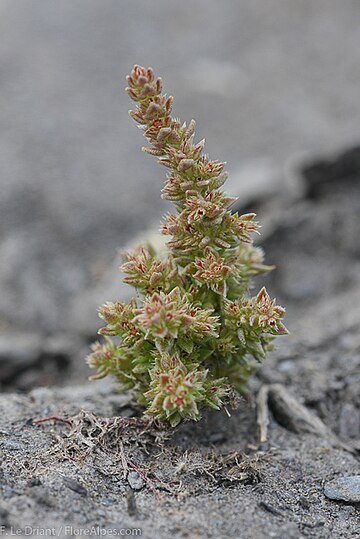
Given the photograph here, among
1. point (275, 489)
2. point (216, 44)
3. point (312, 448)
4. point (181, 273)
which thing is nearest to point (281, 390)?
point (312, 448)

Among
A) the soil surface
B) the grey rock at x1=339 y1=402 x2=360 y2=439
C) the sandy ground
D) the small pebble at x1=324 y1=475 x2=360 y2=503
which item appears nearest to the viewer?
the soil surface

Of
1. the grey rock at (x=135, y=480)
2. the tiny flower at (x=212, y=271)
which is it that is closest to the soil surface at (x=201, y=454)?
the grey rock at (x=135, y=480)

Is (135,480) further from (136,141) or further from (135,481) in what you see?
(136,141)

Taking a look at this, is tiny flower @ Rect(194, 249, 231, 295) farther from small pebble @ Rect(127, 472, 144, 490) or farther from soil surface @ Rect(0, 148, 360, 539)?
small pebble @ Rect(127, 472, 144, 490)

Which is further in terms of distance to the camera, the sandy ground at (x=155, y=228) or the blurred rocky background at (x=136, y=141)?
the blurred rocky background at (x=136, y=141)

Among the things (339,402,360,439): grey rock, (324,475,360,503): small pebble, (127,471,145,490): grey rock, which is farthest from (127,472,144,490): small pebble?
(339,402,360,439): grey rock

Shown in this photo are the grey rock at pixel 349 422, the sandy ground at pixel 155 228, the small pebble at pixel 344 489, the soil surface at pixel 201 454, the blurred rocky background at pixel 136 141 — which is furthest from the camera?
the blurred rocky background at pixel 136 141

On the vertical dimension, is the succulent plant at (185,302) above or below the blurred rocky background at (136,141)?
below

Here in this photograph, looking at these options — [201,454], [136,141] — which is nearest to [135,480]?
[201,454]

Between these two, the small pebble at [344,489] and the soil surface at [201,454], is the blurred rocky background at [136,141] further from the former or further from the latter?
the small pebble at [344,489]

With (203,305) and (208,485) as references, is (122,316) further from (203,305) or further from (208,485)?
(208,485)
